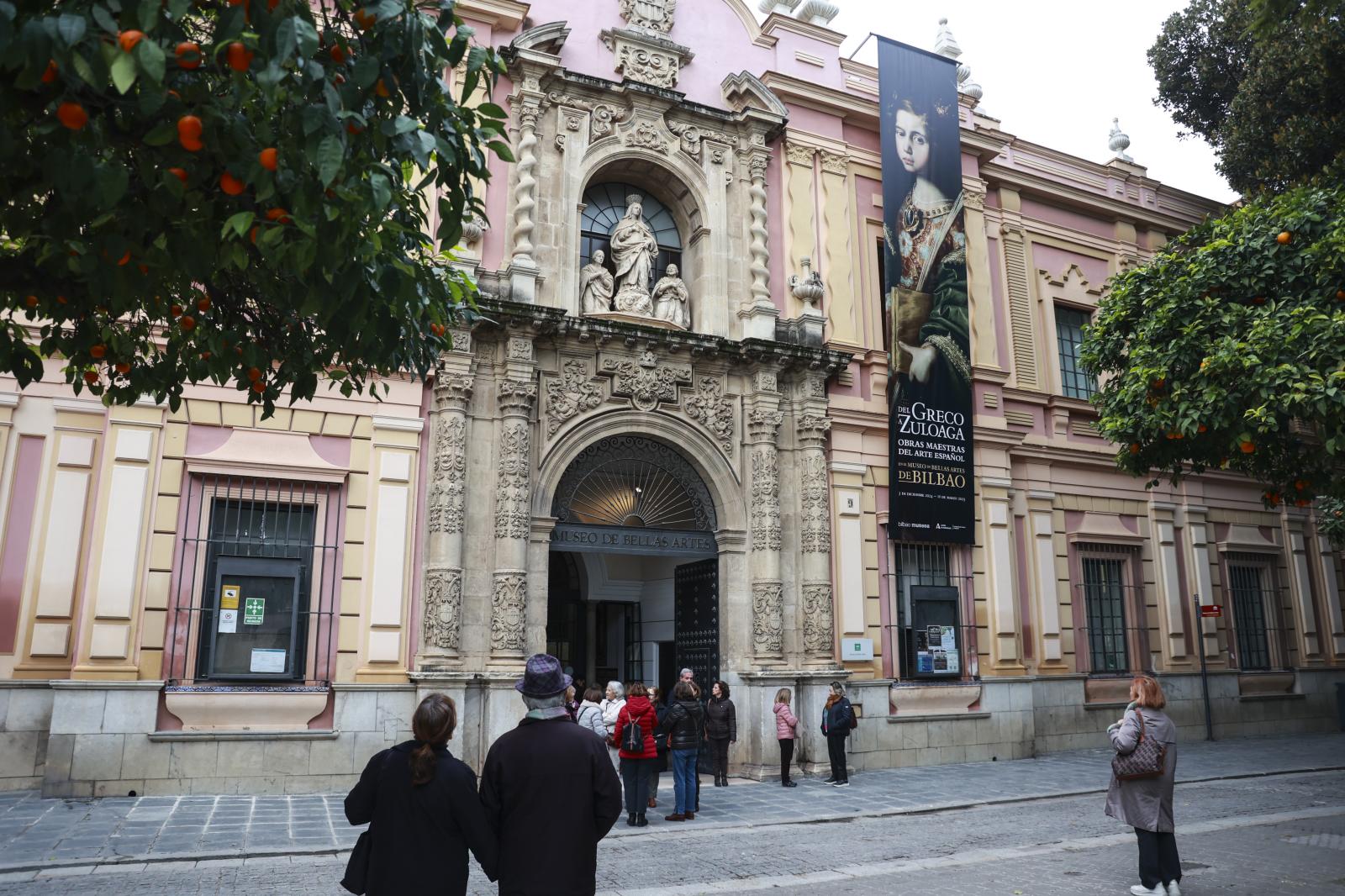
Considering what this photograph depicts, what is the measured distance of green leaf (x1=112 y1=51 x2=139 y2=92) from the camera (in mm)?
3494

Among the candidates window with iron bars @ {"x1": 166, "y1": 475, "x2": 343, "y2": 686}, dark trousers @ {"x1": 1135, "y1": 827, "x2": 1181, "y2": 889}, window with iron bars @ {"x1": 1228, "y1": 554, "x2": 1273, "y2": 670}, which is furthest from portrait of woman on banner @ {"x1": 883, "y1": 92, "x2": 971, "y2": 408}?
dark trousers @ {"x1": 1135, "y1": 827, "x2": 1181, "y2": 889}

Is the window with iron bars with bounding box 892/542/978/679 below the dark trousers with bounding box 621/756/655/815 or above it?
above

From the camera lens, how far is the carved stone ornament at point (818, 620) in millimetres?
14828

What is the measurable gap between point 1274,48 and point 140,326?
766 inches

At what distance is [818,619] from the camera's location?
14.9 m

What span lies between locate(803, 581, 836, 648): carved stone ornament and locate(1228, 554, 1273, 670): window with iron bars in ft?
32.8

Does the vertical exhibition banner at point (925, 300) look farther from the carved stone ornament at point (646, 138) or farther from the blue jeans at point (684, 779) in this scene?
the blue jeans at point (684, 779)

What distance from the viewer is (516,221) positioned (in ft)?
47.5

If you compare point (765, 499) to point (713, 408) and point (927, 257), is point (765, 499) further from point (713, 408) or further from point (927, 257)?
point (927, 257)

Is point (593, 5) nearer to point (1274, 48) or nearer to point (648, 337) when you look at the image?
point (648, 337)

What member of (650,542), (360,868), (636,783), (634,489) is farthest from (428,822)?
(634,489)

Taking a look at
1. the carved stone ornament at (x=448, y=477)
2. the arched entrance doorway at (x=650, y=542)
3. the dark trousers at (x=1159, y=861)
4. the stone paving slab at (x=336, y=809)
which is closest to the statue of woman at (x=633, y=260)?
the arched entrance doorway at (x=650, y=542)

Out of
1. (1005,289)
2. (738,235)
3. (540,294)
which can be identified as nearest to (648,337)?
(540,294)

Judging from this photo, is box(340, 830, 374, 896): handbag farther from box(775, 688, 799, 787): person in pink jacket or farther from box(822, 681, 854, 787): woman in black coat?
box(822, 681, 854, 787): woman in black coat
